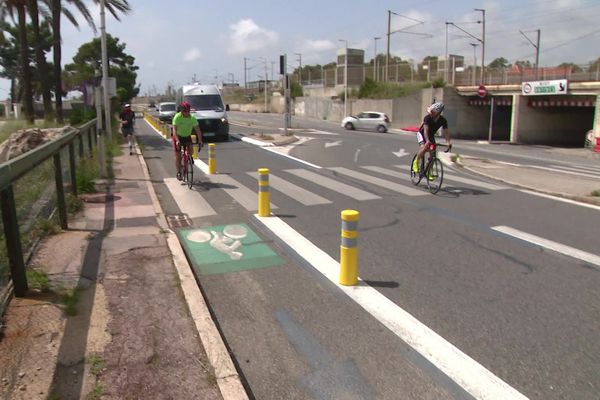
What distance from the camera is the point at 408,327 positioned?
14.9ft

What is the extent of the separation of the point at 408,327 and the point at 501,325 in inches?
31.3

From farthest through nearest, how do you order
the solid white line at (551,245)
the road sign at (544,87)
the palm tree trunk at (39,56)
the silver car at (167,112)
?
1. the silver car at (167,112)
2. the road sign at (544,87)
3. the palm tree trunk at (39,56)
4. the solid white line at (551,245)

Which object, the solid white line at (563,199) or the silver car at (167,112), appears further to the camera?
the silver car at (167,112)

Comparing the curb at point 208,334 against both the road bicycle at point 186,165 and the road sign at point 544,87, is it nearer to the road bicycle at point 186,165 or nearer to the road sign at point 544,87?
the road bicycle at point 186,165

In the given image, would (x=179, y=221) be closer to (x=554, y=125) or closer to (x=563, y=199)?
(x=563, y=199)

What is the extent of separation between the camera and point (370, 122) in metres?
42.9

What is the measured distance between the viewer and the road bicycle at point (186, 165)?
1191cm

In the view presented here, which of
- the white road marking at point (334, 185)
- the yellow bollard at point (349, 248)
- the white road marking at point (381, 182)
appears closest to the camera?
the yellow bollard at point (349, 248)

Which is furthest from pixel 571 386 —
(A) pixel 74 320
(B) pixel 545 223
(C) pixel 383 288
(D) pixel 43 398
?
(B) pixel 545 223

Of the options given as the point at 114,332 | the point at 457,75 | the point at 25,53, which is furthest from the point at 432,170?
the point at 457,75

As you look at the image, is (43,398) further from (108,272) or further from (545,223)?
(545,223)

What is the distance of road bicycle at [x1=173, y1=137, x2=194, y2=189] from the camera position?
1191 centimetres

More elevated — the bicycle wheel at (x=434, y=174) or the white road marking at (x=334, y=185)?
the bicycle wheel at (x=434, y=174)

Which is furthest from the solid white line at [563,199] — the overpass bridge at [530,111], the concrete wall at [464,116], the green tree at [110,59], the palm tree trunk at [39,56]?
the green tree at [110,59]
